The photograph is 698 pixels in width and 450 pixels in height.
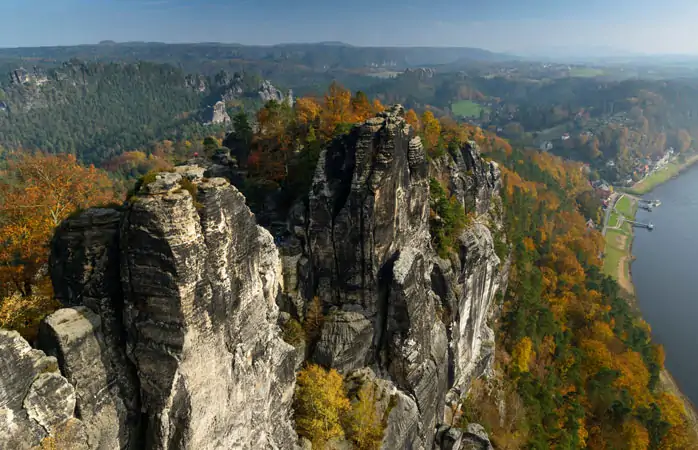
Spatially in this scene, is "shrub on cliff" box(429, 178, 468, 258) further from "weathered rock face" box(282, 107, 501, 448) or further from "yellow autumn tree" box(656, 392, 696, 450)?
"yellow autumn tree" box(656, 392, 696, 450)

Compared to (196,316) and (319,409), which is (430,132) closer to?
(319,409)

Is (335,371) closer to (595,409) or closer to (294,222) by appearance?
(294,222)

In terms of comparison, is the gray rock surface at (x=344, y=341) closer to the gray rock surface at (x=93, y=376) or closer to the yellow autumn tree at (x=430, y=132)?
the gray rock surface at (x=93, y=376)

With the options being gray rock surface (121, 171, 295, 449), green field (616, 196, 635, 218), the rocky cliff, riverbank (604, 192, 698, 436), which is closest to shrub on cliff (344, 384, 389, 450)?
the rocky cliff

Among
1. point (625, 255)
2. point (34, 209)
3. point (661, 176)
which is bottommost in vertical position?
point (661, 176)

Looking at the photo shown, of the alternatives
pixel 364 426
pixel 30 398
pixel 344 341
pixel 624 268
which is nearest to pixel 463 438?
pixel 364 426

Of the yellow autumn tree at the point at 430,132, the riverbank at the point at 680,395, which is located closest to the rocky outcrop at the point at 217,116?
the yellow autumn tree at the point at 430,132
